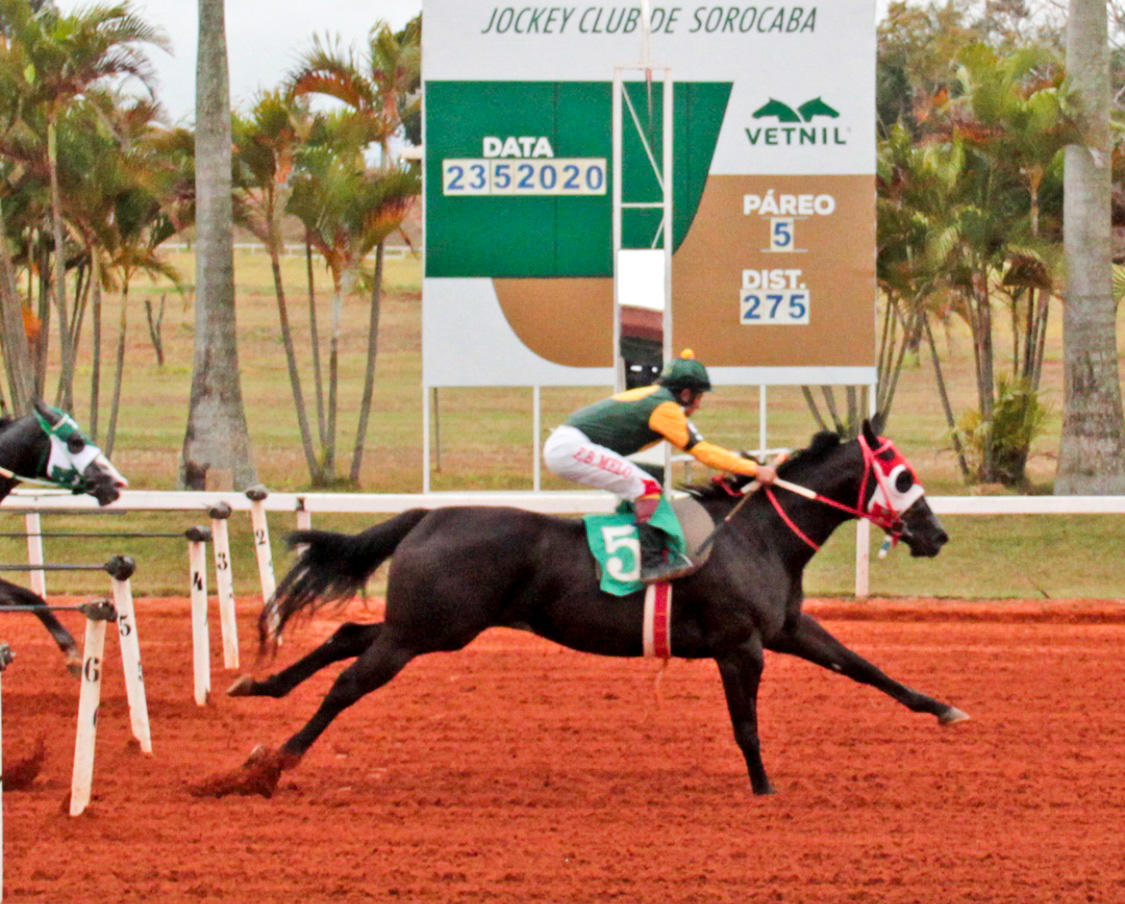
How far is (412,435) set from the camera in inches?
1266

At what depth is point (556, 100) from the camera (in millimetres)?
15523

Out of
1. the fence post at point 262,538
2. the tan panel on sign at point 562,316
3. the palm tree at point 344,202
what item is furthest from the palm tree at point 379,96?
the fence post at point 262,538

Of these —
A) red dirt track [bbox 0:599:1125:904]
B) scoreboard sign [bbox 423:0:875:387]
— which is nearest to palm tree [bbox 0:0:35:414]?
scoreboard sign [bbox 423:0:875:387]

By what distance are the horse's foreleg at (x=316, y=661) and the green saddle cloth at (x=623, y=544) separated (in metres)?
1.18

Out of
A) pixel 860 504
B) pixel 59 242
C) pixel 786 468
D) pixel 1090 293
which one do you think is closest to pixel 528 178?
pixel 1090 293

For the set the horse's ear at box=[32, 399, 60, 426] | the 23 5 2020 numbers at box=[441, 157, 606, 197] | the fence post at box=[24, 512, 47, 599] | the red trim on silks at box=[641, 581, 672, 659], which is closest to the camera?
the red trim on silks at box=[641, 581, 672, 659]

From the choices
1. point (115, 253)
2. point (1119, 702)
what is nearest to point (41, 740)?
point (1119, 702)

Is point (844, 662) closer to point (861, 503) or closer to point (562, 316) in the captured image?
point (861, 503)

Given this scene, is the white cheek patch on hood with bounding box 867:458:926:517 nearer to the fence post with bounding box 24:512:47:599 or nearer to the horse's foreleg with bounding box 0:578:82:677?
the horse's foreleg with bounding box 0:578:82:677

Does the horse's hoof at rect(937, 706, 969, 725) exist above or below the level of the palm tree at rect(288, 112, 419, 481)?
below

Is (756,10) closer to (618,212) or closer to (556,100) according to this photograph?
(556,100)

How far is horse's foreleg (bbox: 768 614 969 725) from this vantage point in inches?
311

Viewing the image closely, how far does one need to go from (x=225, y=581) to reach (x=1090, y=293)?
1124 cm

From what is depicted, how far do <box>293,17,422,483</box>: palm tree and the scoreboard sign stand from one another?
388 centimetres
